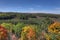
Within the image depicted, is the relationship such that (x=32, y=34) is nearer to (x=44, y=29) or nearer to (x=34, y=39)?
(x=34, y=39)

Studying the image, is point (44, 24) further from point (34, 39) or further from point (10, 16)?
point (10, 16)

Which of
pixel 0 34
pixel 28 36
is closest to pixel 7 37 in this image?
pixel 0 34

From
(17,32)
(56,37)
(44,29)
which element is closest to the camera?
(56,37)

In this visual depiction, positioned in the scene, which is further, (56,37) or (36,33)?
(36,33)

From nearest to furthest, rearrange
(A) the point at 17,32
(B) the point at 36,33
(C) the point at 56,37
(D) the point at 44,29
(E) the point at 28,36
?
1. (C) the point at 56,37
2. (E) the point at 28,36
3. (B) the point at 36,33
4. (A) the point at 17,32
5. (D) the point at 44,29

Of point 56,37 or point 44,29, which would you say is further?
point 44,29

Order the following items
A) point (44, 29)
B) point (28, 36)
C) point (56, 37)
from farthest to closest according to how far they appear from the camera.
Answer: point (44, 29) < point (28, 36) < point (56, 37)

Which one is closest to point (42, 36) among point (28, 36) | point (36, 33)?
point (36, 33)

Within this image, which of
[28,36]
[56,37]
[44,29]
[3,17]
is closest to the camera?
[56,37]
